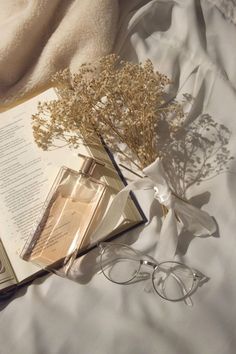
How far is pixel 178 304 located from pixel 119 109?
31 centimetres

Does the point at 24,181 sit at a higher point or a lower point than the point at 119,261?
higher

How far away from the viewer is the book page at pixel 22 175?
71 cm

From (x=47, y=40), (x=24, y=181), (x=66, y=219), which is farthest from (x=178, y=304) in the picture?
(x=47, y=40)

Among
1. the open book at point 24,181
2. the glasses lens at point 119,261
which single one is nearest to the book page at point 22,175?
the open book at point 24,181

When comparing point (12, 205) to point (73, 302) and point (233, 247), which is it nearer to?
point (73, 302)

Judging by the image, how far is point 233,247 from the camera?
0.65 meters

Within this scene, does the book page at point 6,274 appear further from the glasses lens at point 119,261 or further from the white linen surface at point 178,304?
the glasses lens at point 119,261

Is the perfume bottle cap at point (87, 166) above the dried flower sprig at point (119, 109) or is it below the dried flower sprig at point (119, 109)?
below

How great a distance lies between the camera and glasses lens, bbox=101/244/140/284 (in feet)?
2.24

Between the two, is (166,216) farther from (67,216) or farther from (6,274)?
(6,274)


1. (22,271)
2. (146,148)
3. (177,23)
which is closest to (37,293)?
(22,271)

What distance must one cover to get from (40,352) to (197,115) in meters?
0.47

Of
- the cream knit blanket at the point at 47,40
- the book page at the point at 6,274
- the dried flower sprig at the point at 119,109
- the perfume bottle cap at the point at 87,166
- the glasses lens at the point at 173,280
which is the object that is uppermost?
the cream knit blanket at the point at 47,40

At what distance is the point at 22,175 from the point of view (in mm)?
757
